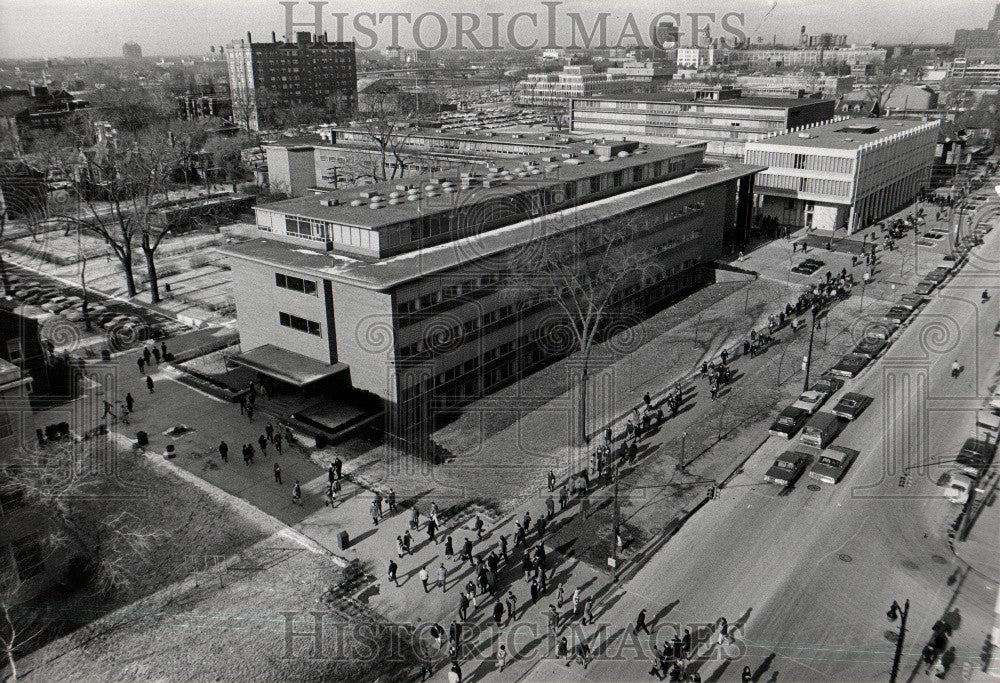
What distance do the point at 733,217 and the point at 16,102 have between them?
106845 millimetres

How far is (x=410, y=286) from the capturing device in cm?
3200

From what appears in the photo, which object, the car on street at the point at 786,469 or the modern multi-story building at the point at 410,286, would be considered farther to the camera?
the modern multi-story building at the point at 410,286

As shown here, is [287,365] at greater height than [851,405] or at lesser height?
greater

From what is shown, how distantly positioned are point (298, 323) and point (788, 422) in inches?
899

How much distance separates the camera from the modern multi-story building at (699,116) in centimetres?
8300

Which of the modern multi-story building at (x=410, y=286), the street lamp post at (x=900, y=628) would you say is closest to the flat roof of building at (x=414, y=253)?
the modern multi-story building at (x=410, y=286)

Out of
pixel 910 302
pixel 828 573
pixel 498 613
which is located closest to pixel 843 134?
pixel 910 302

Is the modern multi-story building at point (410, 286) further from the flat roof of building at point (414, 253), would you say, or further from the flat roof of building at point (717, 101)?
the flat roof of building at point (717, 101)

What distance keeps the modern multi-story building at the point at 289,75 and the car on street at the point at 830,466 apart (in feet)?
458

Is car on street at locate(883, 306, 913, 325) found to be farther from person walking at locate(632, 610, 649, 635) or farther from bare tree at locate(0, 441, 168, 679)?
bare tree at locate(0, 441, 168, 679)

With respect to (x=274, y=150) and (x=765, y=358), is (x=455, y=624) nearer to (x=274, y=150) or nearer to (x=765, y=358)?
(x=765, y=358)

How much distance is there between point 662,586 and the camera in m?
23.2

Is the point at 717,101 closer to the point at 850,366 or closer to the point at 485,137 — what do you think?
the point at 485,137

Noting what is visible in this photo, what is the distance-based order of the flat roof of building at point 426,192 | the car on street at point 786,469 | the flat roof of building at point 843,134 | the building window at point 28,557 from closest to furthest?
the building window at point 28,557 < the car on street at point 786,469 < the flat roof of building at point 426,192 < the flat roof of building at point 843,134
